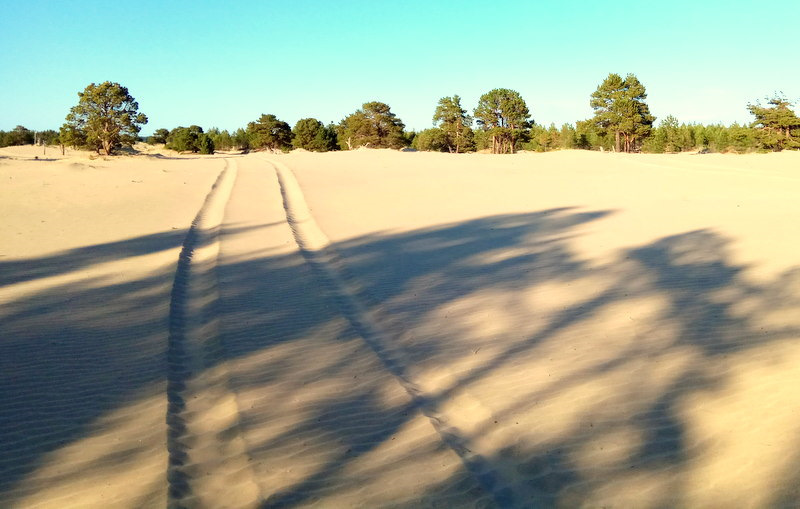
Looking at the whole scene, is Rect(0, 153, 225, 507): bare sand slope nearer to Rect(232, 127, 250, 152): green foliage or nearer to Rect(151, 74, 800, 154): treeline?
Rect(151, 74, 800, 154): treeline

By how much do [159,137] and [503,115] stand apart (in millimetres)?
Result: 41687

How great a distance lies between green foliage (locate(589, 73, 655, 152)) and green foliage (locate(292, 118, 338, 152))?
2813 cm

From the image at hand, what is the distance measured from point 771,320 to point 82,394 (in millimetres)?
5940

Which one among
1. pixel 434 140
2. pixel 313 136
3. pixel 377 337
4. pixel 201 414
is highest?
pixel 313 136

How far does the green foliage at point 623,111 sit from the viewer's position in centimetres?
4609

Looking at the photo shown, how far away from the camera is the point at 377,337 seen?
19.4ft

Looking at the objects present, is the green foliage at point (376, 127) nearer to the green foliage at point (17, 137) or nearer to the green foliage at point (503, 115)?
the green foliage at point (503, 115)

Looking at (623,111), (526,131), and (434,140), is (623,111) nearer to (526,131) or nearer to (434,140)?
(526,131)

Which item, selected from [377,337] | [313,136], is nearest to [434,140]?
[313,136]

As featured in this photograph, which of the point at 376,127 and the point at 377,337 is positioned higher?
the point at 376,127

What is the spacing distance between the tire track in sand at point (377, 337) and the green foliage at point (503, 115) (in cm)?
4116

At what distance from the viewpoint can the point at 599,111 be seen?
48.0 m

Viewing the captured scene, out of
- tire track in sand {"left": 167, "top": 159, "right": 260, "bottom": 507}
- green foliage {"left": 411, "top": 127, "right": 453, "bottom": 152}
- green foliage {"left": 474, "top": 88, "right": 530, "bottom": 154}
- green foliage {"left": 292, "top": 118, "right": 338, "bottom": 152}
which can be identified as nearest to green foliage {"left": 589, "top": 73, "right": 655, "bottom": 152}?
green foliage {"left": 474, "top": 88, "right": 530, "bottom": 154}

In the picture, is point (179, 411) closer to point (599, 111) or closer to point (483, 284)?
point (483, 284)
